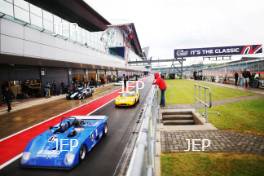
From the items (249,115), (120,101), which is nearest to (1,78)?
(120,101)

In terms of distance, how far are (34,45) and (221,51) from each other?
113ft

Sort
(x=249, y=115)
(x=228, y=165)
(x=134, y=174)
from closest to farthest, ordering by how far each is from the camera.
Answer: (x=134, y=174) < (x=228, y=165) < (x=249, y=115)

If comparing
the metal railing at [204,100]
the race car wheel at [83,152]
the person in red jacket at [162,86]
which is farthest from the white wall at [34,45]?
the metal railing at [204,100]

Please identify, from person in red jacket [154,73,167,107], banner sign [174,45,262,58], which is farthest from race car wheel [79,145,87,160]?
banner sign [174,45,262,58]

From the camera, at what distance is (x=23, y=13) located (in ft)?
65.4

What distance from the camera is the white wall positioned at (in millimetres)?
16703

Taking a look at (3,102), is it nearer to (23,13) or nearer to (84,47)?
(23,13)

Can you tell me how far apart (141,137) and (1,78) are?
18474 millimetres

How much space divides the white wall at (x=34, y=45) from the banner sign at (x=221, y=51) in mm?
20310

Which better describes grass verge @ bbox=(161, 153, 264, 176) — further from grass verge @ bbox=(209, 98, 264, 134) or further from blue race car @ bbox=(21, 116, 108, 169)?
grass verge @ bbox=(209, 98, 264, 134)

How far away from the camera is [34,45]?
2030 centimetres

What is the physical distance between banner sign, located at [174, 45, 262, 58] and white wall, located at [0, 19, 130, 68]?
20310 millimetres

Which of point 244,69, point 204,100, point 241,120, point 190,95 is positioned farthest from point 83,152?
point 244,69

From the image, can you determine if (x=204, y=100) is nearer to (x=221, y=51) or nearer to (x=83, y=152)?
(x=83, y=152)
